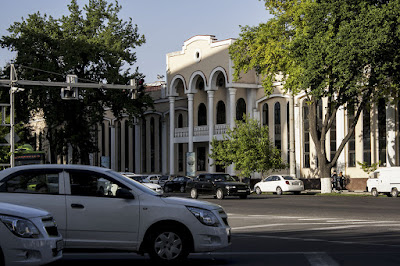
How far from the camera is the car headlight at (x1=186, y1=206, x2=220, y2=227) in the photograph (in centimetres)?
1212

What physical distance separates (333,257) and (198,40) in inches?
2483

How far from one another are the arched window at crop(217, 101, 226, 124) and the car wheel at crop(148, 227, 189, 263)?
64277 millimetres

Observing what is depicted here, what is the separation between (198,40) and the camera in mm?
75438

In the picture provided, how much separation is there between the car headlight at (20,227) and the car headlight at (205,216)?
113 inches

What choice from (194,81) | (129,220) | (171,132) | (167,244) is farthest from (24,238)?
(171,132)

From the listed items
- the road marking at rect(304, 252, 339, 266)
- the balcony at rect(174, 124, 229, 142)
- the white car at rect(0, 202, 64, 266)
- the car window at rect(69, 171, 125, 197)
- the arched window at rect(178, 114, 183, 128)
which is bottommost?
the road marking at rect(304, 252, 339, 266)

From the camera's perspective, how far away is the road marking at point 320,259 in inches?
490

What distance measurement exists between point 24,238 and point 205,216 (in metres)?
3.23

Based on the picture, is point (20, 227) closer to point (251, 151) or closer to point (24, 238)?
point (24, 238)

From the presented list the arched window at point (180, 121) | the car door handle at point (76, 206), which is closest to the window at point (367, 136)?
the arched window at point (180, 121)

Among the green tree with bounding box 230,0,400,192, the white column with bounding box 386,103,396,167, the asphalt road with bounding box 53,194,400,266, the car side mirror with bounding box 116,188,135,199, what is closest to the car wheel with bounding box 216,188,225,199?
the green tree with bounding box 230,0,400,192

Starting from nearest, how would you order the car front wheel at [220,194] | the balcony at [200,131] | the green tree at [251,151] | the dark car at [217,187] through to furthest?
the dark car at [217,187] → the car front wheel at [220,194] → the green tree at [251,151] → the balcony at [200,131]

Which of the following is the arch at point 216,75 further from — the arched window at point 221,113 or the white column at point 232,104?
the arched window at point 221,113

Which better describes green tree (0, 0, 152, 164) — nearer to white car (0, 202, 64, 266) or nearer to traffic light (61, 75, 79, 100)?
traffic light (61, 75, 79, 100)
